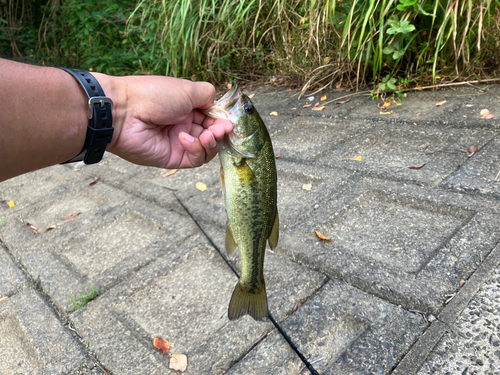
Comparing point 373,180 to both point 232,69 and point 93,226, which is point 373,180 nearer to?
point 93,226

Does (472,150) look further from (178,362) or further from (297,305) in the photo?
(178,362)

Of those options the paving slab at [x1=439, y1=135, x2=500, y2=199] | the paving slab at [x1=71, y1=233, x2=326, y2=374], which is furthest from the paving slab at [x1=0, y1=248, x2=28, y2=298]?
the paving slab at [x1=439, y1=135, x2=500, y2=199]

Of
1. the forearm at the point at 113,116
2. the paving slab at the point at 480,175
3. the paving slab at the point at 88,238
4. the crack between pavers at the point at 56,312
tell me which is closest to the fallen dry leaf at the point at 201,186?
the paving slab at the point at 88,238

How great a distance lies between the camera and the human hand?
1.84 meters

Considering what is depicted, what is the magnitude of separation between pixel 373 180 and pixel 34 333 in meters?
2.32

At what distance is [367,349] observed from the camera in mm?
1654

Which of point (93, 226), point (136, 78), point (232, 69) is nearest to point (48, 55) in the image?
point (232, 69)

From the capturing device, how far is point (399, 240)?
227cm

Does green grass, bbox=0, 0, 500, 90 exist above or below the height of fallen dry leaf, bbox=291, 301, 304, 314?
above

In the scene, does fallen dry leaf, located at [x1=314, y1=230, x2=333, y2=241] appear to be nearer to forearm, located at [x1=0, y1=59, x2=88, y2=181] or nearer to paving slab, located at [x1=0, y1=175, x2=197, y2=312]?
paving slab, located at [x1=0, y1=175, x2=197, y2=312]

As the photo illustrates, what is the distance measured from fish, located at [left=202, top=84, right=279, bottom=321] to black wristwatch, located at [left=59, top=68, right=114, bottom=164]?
0.50 meters

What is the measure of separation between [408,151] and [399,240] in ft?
3.79

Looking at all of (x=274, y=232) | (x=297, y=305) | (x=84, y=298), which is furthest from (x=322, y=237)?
(x=84, y=298)

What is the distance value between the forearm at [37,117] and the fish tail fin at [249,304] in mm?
956
